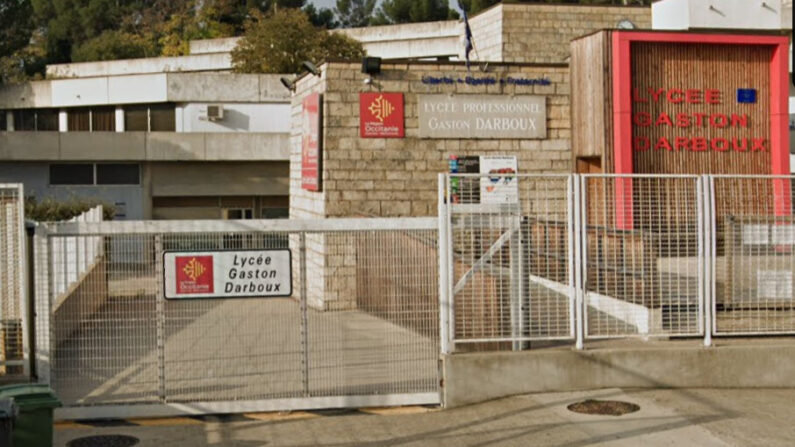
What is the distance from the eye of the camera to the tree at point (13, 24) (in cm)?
6022

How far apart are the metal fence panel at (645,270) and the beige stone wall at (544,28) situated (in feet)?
58.3

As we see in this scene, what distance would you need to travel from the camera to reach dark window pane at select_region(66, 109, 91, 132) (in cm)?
4566

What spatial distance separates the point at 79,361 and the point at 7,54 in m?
54.8

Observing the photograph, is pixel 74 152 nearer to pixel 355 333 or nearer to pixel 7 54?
pixel 7 54

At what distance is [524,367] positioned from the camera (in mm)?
12094

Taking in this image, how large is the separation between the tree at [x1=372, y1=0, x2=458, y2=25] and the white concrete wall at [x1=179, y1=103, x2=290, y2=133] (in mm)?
38902

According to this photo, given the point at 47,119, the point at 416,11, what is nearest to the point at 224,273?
the point at 47,119

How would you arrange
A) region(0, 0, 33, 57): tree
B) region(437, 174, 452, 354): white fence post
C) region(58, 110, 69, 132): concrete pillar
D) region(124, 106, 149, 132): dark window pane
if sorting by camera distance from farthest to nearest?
region(0, 0, 33, 57): tree, region(58, 110, 69, 132): concrete pillar, region(124, 106, 149, 132): dark window pane, region(437, 174, 452, 354): white fence post

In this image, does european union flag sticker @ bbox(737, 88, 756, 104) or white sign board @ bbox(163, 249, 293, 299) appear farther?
european union flag sticker @ bbox(737, 88, 756, 104)

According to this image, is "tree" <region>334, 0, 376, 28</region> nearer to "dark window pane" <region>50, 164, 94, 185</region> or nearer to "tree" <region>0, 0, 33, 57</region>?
"tree" <region>0, 0, 33, 57</region>

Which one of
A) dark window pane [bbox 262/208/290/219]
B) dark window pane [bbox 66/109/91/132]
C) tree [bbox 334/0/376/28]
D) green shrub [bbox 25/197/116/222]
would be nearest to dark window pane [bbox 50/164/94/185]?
dark window pane [bbox 66/109/91/132]

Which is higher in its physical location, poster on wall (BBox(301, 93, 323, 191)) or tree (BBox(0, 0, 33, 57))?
tree (BBox(0, 0, 33, 57))

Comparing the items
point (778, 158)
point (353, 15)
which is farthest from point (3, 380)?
point (353, 15)

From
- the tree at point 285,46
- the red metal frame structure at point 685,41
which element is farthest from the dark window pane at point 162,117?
the red metal frame structure at point 685,41
